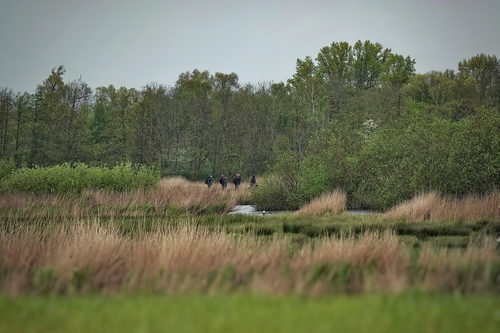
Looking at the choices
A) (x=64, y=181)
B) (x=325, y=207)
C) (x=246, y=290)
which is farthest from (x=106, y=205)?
(x=246, y=290)

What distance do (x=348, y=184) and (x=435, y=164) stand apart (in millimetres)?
5660

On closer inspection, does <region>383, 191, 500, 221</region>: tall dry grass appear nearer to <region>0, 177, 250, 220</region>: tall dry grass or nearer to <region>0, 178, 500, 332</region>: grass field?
<region>0, 178, 500, 332</region>: grass field

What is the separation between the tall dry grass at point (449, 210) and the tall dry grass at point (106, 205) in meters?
8.78

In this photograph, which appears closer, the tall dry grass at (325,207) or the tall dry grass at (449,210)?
the tall dry grass at (449,210)

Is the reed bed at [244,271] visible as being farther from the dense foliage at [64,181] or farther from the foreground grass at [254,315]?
the dense foliage at [64,181]

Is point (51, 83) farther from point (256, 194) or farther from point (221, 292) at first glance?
point (221, 292)

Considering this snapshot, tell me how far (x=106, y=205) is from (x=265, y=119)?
33.7 metres

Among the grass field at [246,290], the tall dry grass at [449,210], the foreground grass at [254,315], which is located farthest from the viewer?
the tall dry grass at [449,210]

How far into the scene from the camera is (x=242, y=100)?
2071 inches

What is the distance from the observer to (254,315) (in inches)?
178

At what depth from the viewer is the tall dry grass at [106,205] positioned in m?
16.7

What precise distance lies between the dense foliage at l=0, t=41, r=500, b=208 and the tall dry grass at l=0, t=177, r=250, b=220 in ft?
17.0

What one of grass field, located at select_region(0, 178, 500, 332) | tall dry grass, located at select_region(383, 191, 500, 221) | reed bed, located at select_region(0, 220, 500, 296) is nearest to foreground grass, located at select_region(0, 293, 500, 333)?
grass field, located at select_region(0, 178, 500, 332)

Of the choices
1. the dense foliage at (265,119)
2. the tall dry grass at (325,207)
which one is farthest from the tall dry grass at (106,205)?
the dense foliage at (265,119)
